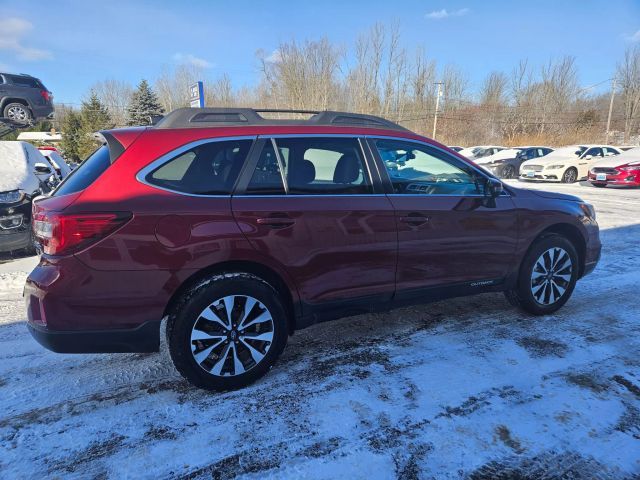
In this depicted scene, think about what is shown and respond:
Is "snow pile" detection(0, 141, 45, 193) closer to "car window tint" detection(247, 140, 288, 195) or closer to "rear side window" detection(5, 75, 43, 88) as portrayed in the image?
"car window tint" detection(247, 140, 288, 195)

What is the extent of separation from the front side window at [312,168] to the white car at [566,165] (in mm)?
16392

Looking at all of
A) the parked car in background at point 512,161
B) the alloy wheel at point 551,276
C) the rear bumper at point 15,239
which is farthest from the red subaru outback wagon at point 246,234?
the parked car in background at point 512,161

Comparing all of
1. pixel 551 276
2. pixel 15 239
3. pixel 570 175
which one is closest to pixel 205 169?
pixel 551 276

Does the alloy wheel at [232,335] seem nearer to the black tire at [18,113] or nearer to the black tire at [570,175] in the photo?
the black tire at [18,113]

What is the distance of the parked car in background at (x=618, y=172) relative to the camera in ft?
46.6

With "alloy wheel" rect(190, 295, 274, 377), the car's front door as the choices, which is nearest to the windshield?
the car's front door

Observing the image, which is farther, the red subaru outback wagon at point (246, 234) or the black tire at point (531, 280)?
the black tire at point (531, 280)

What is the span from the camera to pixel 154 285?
248 cm

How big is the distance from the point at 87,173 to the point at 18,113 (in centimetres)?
1630

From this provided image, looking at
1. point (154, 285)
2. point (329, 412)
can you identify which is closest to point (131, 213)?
point (154, 285)

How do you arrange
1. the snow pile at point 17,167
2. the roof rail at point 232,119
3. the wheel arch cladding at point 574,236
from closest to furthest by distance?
1. the roof rail at point 232,119
2. the wheel arch cladding at point 574,236
3. the snow pile at point 17,167

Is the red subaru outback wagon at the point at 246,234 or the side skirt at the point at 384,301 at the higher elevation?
the red subaru outback wagon at the point at 246,234

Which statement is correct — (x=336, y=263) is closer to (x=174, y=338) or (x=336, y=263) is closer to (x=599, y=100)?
(x=174, y=338)

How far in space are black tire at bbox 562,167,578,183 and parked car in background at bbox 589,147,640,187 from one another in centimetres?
159
